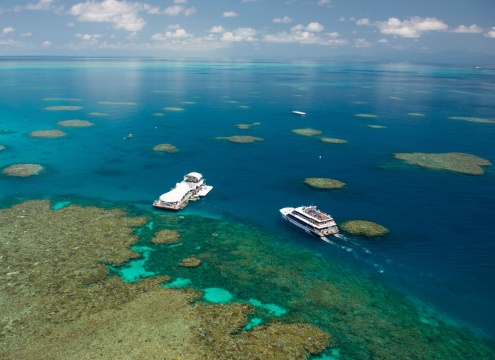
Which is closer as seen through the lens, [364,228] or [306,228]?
[306,228]

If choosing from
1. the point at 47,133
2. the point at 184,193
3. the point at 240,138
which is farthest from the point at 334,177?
the point at 47,133

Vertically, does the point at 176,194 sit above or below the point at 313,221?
above

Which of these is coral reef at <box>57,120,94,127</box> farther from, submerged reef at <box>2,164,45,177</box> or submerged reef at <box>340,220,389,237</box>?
submerged reef at <box>340,220,389,237</box>

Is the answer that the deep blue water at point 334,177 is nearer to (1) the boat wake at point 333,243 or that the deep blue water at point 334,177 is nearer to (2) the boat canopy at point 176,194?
(1) the boat wake at point 333,243

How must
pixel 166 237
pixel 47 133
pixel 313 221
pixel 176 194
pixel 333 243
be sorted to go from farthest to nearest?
1. pixel 47 133
2. pixel 176 194
3. pixel 313 221
4. pixel 333 243
5. pixel 166 237

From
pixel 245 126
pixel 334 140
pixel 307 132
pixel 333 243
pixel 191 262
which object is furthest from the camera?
pixel 245 126

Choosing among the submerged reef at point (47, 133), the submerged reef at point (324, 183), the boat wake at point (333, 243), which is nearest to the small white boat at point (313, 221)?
the boat wake at point (333, 243)

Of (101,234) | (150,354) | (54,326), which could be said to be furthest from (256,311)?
(101,234)

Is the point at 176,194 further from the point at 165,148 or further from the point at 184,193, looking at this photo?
the point at 165,148
